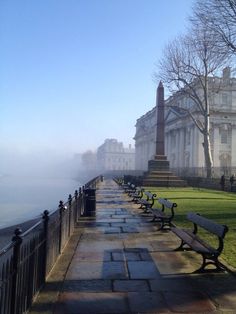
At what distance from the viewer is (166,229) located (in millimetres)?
11422

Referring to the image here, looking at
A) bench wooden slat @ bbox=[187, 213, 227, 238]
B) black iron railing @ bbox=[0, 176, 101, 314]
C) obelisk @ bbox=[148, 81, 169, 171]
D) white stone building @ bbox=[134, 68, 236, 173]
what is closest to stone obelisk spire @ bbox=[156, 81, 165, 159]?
obelisk @ bbox=[148, 81, 169, 171]

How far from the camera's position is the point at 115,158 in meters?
176

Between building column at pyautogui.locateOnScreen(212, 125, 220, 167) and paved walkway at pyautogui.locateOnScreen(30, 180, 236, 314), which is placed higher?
building column at pyautogui.locateOnScreen(212, 125, 220, 167)

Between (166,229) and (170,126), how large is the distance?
77901 millimetres

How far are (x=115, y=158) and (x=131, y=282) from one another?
170224mm

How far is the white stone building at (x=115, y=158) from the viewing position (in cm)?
17488

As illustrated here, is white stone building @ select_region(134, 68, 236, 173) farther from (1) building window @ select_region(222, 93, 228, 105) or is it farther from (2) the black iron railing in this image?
(2) the black iron railing

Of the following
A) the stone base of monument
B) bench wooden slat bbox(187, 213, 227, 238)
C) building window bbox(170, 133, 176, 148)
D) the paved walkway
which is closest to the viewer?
the paved walkway

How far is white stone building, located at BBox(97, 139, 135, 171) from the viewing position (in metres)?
175

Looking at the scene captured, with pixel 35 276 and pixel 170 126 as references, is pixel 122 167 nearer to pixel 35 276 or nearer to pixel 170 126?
pixel 170 126

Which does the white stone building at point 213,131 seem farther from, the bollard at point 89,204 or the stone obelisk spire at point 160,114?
the bollard at point 89,204

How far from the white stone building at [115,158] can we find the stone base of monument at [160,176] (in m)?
133

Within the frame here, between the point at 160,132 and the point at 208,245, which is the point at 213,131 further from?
the point at 208,245

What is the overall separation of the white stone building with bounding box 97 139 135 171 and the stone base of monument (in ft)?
436
